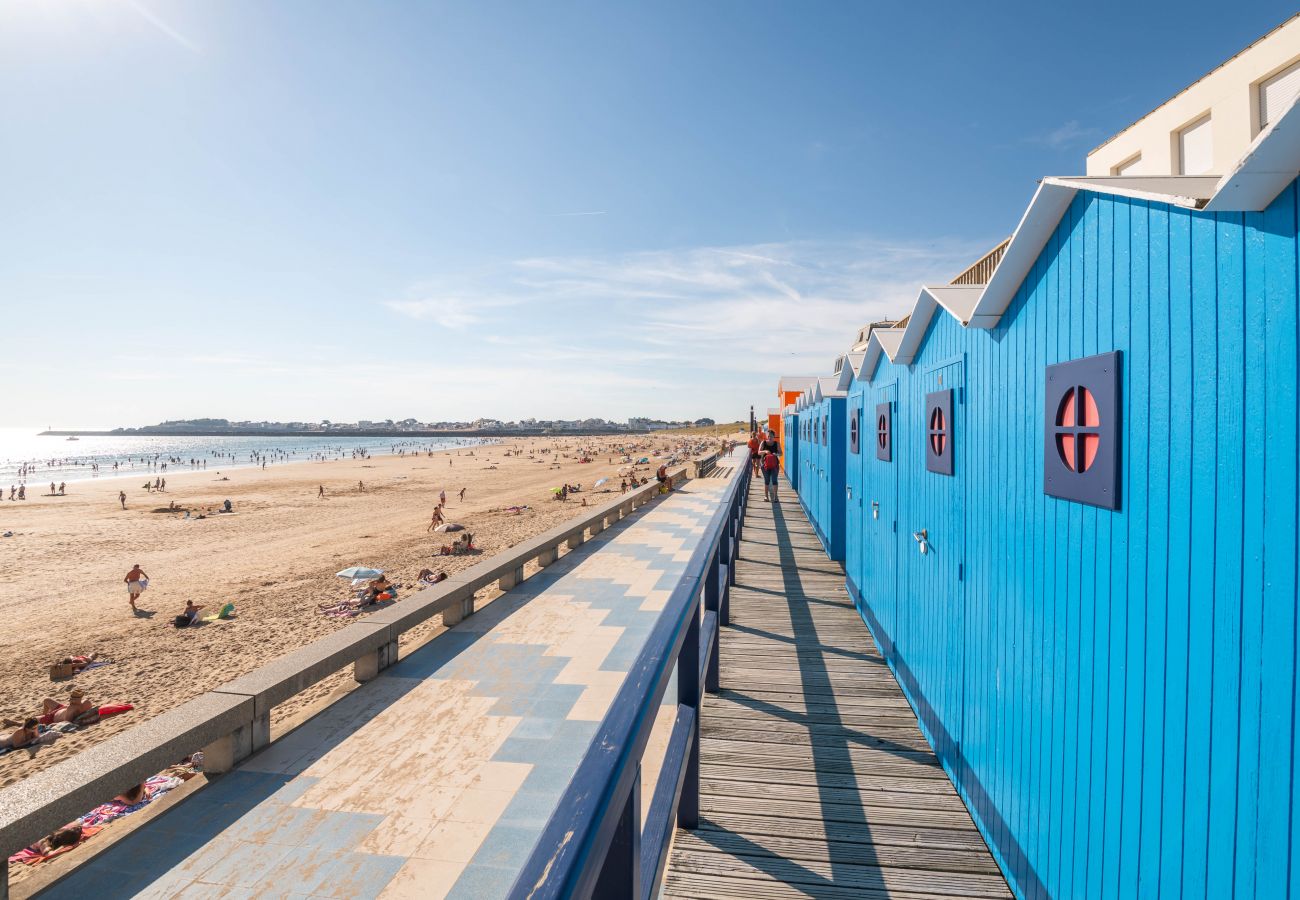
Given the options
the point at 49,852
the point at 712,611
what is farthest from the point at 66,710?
the point at 712,611

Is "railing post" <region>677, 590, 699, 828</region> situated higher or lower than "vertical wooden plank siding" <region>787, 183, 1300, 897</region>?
lower

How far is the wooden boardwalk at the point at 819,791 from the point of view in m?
2.71

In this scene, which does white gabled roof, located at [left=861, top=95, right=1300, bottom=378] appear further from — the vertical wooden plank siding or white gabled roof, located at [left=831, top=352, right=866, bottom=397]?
white gabled roof, located at [left=831, top=352, right=866, bottom=397]

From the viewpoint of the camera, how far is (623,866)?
116cm

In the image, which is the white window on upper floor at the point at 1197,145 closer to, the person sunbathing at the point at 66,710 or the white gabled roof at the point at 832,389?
the white gabled roof at the point at 832,389

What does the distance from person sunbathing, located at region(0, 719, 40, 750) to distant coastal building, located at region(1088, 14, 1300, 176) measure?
1084 inches

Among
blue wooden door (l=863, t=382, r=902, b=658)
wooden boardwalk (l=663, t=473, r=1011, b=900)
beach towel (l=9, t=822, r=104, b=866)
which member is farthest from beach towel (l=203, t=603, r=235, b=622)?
blue wooden door (l=863, t=382, r=902, b=658)

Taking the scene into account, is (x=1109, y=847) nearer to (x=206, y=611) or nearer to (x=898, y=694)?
(x=898, y=694)

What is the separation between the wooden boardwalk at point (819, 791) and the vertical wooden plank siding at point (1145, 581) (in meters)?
0.29

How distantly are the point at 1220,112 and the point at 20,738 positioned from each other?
115ft

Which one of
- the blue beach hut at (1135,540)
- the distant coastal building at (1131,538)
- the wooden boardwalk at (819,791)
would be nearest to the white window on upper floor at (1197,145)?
the wooden boardwalk at (819,791)

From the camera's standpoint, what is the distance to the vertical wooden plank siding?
4.59 feet

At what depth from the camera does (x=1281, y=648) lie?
1.35 meters

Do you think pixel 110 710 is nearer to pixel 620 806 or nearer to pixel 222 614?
pixel 222 614
